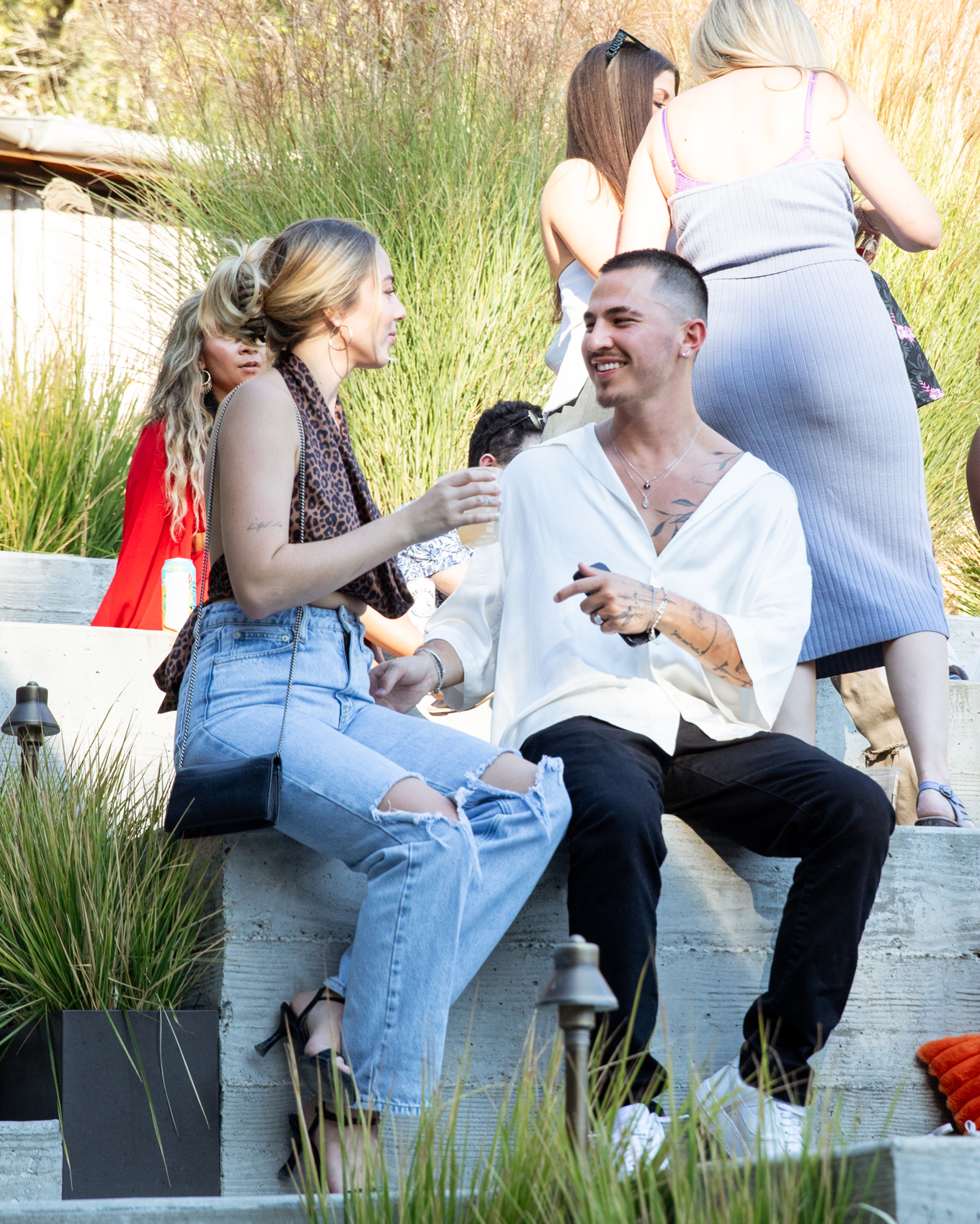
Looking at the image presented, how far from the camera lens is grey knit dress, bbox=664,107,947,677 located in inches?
116

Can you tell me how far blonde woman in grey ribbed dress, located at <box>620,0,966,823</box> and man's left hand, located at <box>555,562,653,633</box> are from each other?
642 millimetres

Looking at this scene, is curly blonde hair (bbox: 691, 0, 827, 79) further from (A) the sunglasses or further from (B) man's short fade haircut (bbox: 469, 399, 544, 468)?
(B) man's short fade haircut (bbox: 469, 399, 544, 468)

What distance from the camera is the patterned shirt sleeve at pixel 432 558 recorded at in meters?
4.23

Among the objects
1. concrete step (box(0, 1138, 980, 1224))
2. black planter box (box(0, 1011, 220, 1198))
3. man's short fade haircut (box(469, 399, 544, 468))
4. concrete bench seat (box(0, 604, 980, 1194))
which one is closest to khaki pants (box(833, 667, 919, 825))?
concrete bench seat (box(0, 604, 980, 1194))

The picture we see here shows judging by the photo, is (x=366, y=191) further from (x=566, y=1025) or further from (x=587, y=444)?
(x=566, y=1025)

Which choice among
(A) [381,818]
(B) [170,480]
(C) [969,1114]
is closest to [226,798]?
(A) [381,818]

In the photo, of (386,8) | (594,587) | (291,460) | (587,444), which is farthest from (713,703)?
(386,8)

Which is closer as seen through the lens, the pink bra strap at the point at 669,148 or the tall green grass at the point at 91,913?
the tall green grass at the point at 91,913

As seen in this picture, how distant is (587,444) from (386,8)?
3.56m

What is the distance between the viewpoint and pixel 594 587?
232 centimetres

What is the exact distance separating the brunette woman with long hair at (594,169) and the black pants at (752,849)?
132cm

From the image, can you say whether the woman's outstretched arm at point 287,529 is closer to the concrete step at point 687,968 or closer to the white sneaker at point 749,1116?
the concrete step at point 687,968

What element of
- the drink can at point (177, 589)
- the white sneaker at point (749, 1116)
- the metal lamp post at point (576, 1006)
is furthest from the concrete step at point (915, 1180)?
the drink can at point (177, 589)

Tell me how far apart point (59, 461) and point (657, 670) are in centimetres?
290
